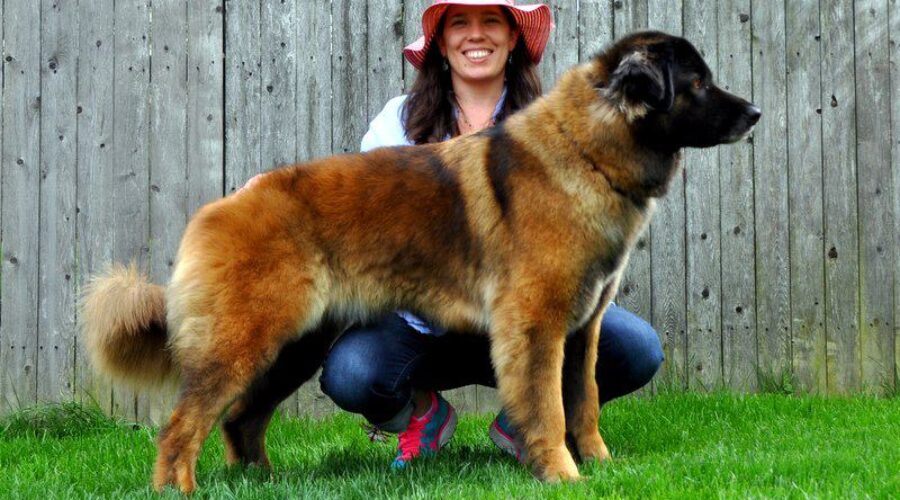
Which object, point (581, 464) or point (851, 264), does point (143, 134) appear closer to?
point (581, 464)

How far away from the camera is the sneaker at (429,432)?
4188mm

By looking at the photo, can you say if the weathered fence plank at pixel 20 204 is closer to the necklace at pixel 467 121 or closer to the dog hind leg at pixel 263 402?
the dog hind leg at pixel 263 402

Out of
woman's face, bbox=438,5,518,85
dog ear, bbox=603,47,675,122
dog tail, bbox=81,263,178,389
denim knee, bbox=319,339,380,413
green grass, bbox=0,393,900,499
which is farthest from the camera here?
woman's face, bbox=438,5,518,85

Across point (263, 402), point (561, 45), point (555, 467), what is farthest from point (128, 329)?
point (561, 45)

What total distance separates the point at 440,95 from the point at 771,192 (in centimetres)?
198

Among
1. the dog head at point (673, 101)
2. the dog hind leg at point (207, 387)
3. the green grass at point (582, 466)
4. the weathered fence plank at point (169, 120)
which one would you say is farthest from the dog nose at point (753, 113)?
the weathered fence plank at point (169, 120)

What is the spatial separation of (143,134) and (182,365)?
7.02 feet

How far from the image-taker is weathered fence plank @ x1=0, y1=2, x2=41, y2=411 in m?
5.29

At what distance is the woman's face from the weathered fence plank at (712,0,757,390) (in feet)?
5.21

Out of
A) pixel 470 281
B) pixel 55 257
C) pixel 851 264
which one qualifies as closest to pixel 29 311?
pixel 55 257

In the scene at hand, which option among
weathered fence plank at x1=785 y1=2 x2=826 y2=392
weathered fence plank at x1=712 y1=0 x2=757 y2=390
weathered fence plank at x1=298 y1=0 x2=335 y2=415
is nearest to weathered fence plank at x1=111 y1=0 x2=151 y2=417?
weathered fence plank at x1=298 y1=0 x2=335 y2=415

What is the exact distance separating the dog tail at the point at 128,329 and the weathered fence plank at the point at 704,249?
8.95 ft

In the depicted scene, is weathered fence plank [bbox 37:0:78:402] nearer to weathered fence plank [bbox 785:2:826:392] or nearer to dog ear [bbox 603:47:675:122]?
dog ear [bbox 603:47:675:122]

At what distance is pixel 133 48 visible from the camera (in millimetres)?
5359
